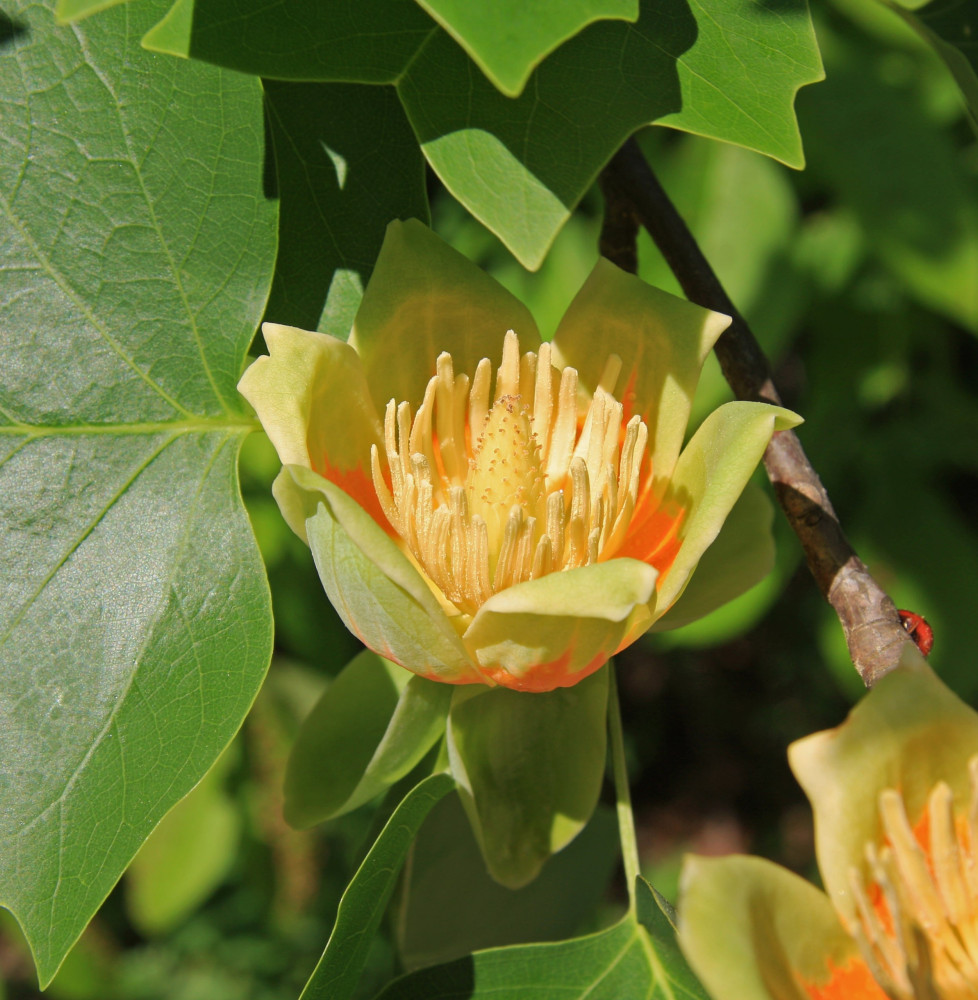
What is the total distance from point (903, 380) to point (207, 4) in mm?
2217

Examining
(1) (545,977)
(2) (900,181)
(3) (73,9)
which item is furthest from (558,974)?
(2) (900,181)

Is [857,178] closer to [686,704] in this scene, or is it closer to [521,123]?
[521,123]

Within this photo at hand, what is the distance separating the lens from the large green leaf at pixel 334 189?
1168mm

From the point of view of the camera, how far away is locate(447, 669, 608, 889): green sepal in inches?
45.6

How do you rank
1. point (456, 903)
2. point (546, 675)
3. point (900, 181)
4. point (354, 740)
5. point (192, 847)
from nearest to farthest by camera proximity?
point (546, 675) < point (354, 740) < point (456, 903) < point (900, 181) < point (192, 847)

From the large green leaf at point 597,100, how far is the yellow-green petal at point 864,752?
483 mm

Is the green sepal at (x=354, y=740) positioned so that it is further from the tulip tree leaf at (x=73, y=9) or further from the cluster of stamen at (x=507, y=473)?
the tulip tree leaf at (x=73, y=9)

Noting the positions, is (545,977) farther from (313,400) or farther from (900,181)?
(900,181)

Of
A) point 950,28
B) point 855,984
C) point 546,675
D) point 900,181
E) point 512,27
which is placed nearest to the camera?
point 512,27

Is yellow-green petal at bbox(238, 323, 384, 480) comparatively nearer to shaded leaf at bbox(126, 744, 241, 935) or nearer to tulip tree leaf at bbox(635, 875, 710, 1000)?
tulip tree leaf at bbox(635, 875, 710, 1000)

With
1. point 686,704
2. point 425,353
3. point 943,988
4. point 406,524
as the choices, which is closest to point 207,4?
point 425,353

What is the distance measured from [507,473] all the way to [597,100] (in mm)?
419

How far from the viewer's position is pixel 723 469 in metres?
1.01

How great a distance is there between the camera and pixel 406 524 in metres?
1.16
